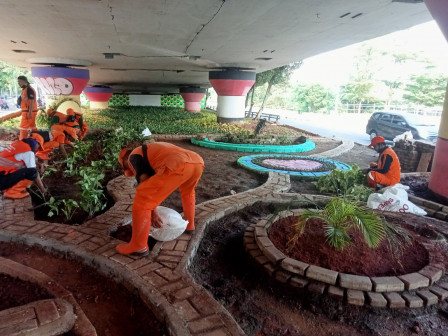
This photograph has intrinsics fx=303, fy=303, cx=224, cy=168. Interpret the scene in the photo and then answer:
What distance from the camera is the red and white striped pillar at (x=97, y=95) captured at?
93.2 ft

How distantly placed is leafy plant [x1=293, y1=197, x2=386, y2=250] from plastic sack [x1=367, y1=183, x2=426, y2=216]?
1.49 meters

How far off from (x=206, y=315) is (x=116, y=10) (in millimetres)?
6560

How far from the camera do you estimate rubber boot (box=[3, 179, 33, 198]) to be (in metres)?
4.36

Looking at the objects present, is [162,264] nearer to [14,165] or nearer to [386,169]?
[14,165]

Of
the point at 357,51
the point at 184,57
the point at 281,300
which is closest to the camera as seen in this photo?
the point at 281,300

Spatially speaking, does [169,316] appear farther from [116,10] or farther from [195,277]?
[116,10]

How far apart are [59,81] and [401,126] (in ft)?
54.0

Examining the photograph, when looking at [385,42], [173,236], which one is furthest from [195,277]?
[385,42]

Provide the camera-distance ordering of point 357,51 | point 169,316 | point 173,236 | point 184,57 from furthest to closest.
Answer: point 357,51 → point 184,57 → point 173,236 → point 169,316

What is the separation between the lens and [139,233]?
9.43 ft

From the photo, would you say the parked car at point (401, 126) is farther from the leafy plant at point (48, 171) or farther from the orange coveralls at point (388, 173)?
the leafy plant at point (48, 171)

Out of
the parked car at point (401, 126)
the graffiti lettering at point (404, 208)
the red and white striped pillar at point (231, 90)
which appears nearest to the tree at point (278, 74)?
the red and white striped pillar at point (231, 90)

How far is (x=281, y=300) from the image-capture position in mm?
2551

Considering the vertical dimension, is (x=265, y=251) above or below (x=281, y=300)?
above
